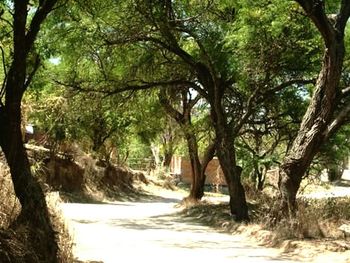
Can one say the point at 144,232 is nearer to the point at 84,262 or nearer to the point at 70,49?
the point at 70,49

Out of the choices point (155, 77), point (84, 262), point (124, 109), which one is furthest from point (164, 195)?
point (84, 262)

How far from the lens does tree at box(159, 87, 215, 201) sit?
24000mm

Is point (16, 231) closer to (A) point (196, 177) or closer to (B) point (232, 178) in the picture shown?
(B) point (232, 178)

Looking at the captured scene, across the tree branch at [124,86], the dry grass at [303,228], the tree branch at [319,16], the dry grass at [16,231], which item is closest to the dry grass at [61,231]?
the dry grass at [16,231]

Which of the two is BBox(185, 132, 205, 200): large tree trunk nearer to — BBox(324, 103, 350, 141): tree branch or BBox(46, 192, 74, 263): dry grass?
BBox(324, 103, 350, 141): tree branch

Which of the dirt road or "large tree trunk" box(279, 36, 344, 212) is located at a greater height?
"large tree trunk" box(279, 36, 344, 212)

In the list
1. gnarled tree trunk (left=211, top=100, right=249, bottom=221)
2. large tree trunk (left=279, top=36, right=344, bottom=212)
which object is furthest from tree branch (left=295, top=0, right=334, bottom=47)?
gnarled tree trunk (left=211, top=100, right=249, bottom=221)

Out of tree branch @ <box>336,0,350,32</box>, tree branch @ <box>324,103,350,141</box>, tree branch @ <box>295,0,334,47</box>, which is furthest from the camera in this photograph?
tree branch @ <box>324,103,350,141</box>

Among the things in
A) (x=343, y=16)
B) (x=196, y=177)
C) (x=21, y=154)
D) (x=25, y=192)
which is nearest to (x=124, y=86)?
(x=343, y=16)

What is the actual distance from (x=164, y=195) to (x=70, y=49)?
24.3 m

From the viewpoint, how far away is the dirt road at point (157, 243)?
452 inches

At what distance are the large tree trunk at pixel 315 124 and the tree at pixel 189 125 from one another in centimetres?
962

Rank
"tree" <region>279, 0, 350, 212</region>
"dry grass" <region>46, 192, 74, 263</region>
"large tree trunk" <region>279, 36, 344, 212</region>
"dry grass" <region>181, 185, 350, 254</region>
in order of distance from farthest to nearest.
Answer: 1. "large tree trunk" <region>279, 36, 344, 212</region>
2. "tree" <region>279, 0, 350, 212</region>
3. "dry grass" <region>181, 185, 350, 254</region>
4. "dry grass" <region>46, 192, 74, 263</region>

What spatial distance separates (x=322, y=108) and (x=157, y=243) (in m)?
4.99
